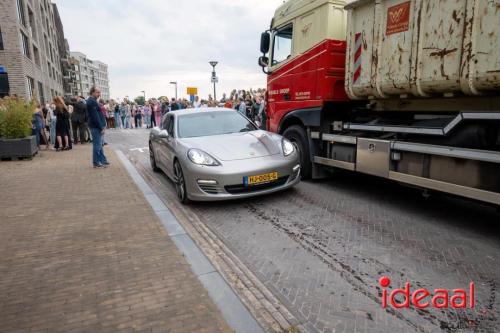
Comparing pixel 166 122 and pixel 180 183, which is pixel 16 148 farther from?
pixel 180 183

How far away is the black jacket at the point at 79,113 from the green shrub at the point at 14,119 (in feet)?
10.4

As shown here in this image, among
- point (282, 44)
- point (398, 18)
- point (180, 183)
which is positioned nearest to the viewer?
point (398, 18)

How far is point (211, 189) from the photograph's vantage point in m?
4.89

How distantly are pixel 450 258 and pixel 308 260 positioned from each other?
1381mm

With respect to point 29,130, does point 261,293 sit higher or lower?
lower

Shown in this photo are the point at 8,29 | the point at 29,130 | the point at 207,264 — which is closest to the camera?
the point at 207,264

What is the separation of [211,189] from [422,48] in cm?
329

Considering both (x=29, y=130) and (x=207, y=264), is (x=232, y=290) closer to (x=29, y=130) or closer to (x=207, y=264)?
(x=207, y=264)

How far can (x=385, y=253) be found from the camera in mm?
3424

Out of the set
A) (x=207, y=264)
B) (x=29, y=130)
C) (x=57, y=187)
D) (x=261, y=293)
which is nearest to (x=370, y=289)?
(x=261, y=293)

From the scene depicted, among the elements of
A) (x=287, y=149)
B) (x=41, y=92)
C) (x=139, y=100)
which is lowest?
(x=287, y=149)

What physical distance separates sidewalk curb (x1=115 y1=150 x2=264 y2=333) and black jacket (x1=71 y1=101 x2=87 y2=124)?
10.2 metres

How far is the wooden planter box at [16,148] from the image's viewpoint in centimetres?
963

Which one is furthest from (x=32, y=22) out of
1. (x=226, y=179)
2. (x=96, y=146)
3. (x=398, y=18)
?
(x=398, y=18)
